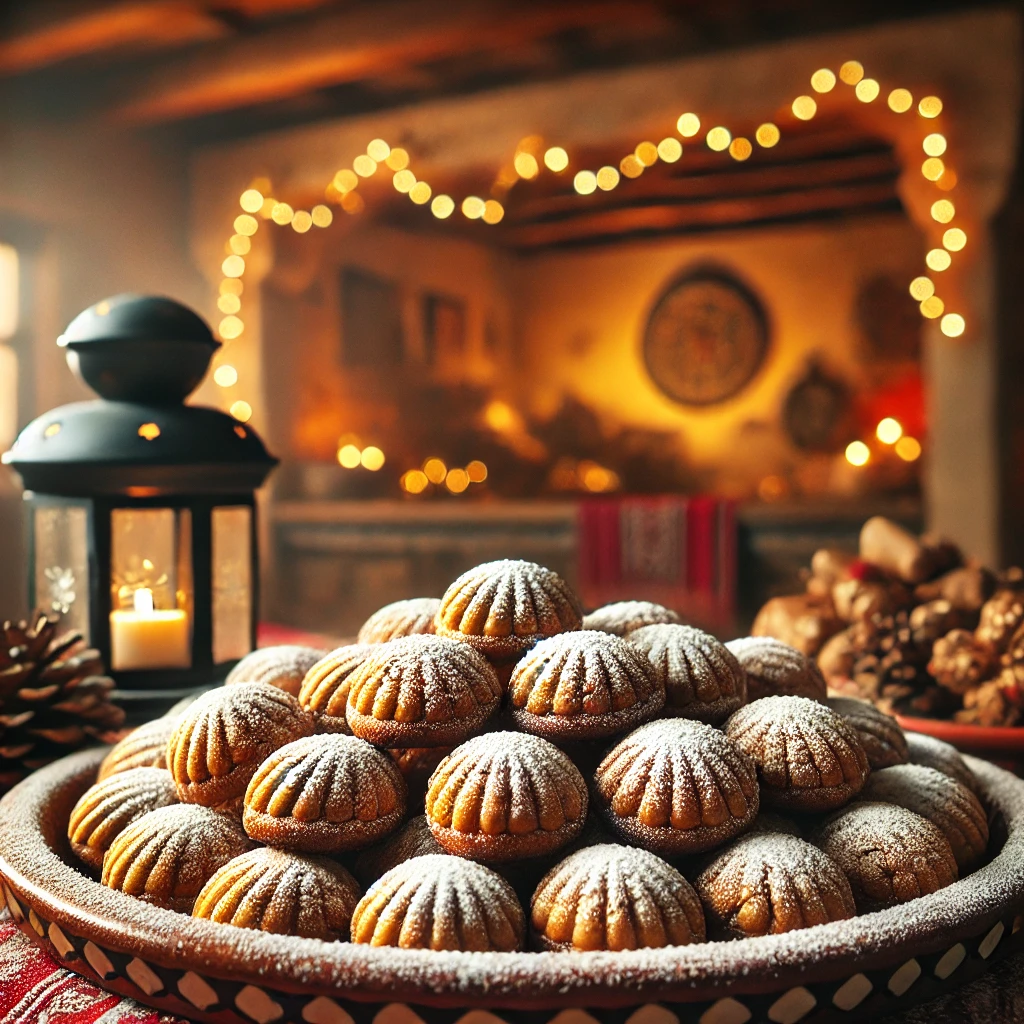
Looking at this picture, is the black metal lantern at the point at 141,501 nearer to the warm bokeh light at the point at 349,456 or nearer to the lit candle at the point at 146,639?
the lit candle at the point at 146,639

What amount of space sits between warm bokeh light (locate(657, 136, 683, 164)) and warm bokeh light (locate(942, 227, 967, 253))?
3.79 feet

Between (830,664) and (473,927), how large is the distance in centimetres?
109

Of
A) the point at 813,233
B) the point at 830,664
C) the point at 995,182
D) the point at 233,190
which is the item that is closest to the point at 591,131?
the point at 995,182

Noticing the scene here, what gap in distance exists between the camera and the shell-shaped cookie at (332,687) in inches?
34.5

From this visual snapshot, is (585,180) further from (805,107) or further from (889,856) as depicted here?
(889,856)

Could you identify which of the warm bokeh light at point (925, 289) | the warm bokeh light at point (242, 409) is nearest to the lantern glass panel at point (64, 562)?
the warm bokeh light at point (925, 289)

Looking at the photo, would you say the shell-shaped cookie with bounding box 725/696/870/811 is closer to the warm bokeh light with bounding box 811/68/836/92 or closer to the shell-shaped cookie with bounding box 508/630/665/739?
the shell-shaped cookie with bounding box 508/630/665/739

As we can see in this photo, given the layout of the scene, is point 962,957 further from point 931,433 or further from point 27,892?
point 931,433

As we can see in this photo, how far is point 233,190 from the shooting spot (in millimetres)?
5473

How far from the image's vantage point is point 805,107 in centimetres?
405

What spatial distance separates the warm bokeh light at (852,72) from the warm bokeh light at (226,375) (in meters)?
3.25

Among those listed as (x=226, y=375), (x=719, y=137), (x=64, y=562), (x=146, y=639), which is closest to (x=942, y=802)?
(x=146, y=639)

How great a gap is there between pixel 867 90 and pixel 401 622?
12.1 feet

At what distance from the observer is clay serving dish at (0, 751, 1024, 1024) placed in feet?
1.84
